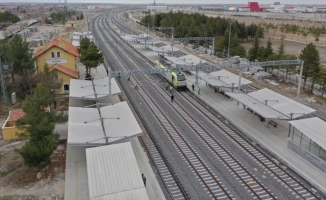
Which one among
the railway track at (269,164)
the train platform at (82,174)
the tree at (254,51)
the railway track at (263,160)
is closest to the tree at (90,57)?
the railway track at (263,160)

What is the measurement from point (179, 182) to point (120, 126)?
6367mm

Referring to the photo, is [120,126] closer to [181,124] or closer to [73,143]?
[73,143]

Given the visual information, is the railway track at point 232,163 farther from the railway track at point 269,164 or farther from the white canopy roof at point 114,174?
the white canopy roof at point 114,174

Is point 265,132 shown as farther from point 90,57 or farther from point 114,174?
point 90,57

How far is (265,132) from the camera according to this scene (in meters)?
26.6

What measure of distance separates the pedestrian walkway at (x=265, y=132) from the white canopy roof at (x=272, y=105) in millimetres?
1642

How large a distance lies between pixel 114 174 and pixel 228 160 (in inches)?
351

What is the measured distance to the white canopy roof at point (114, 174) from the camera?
15414mm

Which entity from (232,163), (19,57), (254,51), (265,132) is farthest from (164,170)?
(254,51)

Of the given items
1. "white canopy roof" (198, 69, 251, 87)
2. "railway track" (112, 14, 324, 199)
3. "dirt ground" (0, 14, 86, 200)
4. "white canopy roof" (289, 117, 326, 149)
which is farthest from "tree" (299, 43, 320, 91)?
"dirt ground" (0, 14, 86, 200)

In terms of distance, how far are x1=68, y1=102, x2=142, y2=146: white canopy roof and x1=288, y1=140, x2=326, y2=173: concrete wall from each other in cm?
1158

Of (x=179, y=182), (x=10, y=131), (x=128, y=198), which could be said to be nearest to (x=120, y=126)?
(x=179, y=182)

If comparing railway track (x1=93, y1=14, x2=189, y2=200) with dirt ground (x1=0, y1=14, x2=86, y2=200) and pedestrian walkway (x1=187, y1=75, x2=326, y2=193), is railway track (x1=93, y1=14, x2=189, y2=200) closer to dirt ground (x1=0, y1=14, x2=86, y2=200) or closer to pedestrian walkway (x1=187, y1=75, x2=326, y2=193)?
dirt ground (x1=0, y1=14, x2=86, y2=200)

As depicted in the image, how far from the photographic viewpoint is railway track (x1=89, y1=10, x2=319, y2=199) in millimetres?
18562
